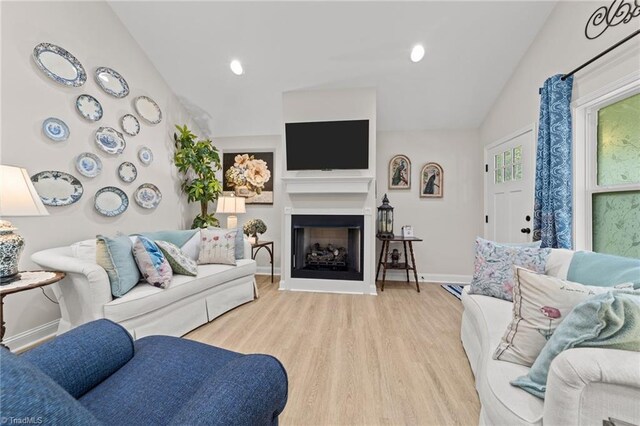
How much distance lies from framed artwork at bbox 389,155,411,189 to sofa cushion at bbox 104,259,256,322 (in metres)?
2.55

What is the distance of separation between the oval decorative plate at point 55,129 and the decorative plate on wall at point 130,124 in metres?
0.59

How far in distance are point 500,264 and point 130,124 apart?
12.8 feet

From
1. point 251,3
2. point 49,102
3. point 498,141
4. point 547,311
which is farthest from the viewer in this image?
point 498,141

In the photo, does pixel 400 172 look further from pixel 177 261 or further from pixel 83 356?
pixel 83 356

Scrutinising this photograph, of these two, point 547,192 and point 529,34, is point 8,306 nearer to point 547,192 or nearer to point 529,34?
point 547,192

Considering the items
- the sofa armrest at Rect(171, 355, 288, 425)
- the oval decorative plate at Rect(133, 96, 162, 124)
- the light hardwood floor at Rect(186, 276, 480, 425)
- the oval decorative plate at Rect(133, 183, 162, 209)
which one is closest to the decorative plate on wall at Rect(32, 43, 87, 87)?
the oval decorative plate at Rect(133, 96, 162, 124)

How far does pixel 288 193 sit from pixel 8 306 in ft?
8.63

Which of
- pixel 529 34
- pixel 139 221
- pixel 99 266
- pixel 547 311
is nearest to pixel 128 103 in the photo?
pixel 139 221

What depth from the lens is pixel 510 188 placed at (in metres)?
2.98

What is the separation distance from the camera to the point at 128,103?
9.32ft

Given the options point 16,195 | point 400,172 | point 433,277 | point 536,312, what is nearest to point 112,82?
point 16,195

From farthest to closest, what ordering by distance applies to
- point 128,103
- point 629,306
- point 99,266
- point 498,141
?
point 498,141
point 128,103
point 99,266
point 629,306

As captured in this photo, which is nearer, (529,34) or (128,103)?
(529,34)

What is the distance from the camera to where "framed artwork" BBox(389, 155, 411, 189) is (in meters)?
3.80
